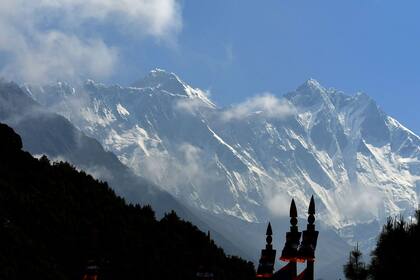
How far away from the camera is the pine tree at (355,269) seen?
135 ft

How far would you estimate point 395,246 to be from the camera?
37719mm

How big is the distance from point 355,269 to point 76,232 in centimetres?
5113

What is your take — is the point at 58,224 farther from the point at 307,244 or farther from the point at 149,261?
the point at 307,244

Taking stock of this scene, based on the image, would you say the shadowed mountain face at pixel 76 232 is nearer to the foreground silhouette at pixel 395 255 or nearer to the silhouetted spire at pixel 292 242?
the foreground silhouette at pixel 395 255

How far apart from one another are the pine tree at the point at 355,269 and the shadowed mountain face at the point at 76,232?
29781 mm

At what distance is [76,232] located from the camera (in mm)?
89250

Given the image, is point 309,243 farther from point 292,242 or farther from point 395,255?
point 395,255

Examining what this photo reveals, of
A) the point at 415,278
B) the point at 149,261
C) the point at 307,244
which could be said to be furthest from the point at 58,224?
the point at 307,244

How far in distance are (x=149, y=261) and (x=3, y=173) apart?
61.6 feet

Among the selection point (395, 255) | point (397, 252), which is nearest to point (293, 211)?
point (395, 255)

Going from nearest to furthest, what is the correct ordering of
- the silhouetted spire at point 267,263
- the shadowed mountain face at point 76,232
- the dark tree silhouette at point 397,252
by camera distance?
1. the silhouetted spire at point 267,263
2. the dark tree silhouette at point 397,252
3. the shadowed mountain face at point 76,232

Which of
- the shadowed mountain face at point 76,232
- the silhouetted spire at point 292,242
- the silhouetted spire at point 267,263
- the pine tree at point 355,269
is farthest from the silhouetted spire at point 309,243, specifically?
the shadowed mountain face at point 76,232

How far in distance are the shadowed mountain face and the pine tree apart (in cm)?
2978

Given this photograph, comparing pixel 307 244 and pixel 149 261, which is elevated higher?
pixel 149 261
